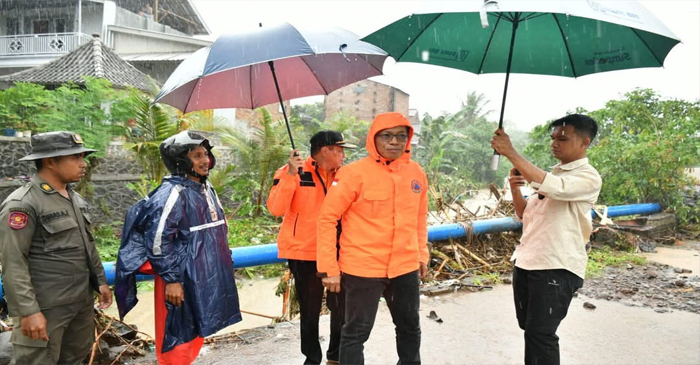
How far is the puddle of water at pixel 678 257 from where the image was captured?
7.04m

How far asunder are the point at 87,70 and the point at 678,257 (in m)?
16.7

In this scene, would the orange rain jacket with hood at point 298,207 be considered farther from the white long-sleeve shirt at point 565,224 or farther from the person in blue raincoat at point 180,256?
the white long-sleeve shirt at point 565,224

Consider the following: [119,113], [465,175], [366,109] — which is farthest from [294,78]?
[366,109]

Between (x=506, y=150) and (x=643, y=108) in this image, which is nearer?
(x=506, y=150)

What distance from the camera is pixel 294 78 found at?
3762mm

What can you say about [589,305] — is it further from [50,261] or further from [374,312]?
[50,261]

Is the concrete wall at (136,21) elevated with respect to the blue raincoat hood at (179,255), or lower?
elevated

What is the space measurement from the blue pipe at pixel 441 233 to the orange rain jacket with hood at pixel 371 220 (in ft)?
3.21

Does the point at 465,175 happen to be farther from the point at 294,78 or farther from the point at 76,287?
the point at 76,287

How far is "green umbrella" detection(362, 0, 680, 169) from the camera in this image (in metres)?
2.90

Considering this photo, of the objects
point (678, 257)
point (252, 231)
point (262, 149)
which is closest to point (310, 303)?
→ point (678, 257)

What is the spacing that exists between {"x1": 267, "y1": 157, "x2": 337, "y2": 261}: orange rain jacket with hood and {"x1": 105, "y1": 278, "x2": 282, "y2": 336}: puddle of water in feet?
14.5

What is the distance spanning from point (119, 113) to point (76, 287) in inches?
382

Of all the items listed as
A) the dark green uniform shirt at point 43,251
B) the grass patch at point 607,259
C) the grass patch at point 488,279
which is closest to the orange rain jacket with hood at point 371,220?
the dark green uniform shirt at point 43,251
